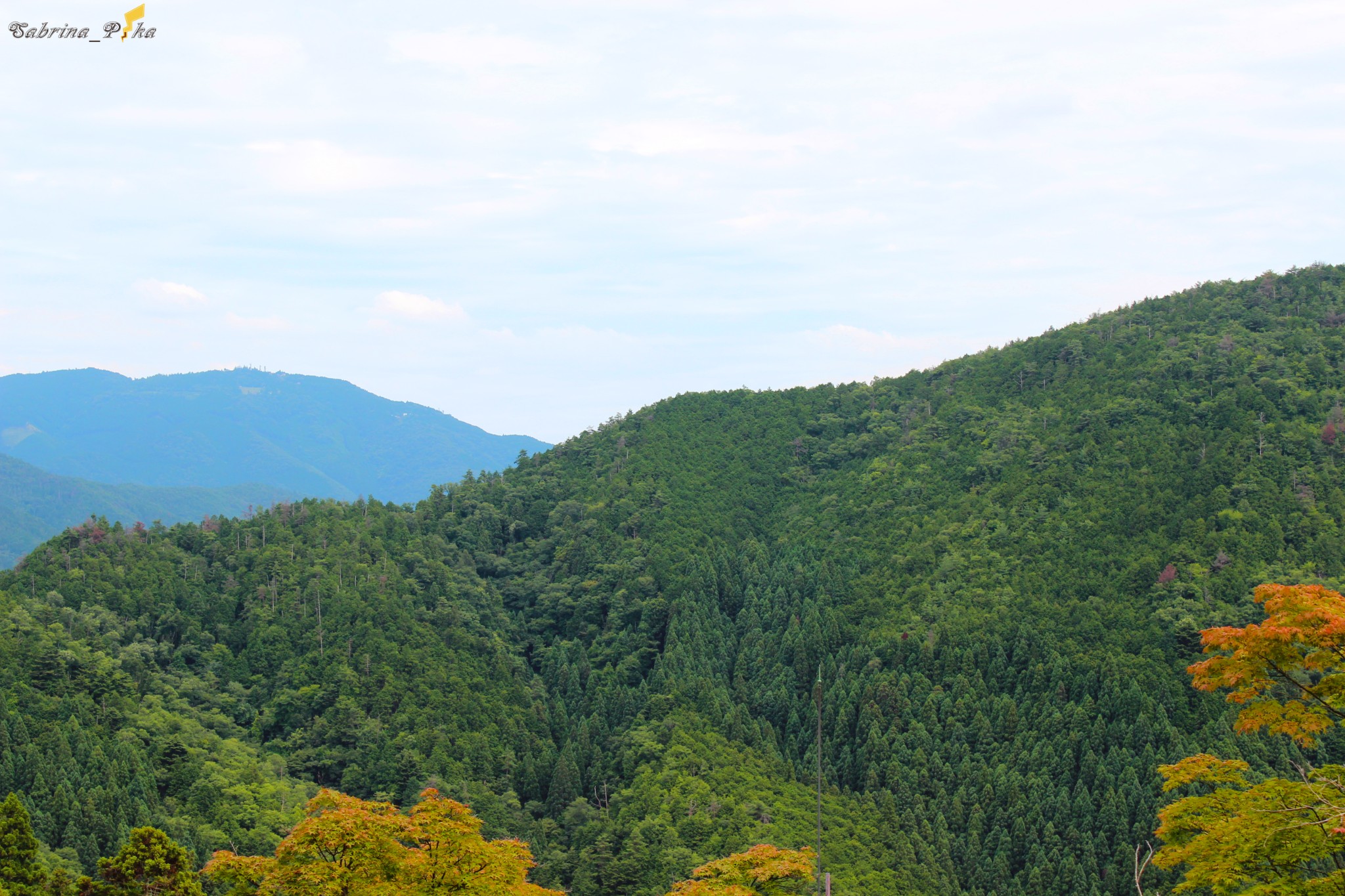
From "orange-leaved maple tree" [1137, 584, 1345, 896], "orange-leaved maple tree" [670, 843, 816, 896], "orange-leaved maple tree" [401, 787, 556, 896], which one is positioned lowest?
"orange-leaved maple tree" [670, 843, 816, 896]

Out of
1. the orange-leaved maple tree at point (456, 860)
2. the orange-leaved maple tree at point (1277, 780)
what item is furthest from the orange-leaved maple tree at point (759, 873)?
the orange-leaved maple tree at point (1277, 780)

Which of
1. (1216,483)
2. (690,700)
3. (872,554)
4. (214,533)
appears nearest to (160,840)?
(690,700)

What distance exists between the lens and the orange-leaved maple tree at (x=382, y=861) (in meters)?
26.6

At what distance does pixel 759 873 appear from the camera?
28.3 meters

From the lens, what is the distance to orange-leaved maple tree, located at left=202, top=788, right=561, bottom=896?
2659 centimetres

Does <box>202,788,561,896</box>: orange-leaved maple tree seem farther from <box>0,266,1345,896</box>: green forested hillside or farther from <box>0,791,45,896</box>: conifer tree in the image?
<box>0,266,1345,896</box>: green forested hillside

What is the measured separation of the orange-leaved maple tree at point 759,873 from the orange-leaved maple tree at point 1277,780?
1044cm

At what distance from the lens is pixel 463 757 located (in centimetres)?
7538

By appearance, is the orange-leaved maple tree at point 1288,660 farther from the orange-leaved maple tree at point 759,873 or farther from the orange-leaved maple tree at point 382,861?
the orange-leaved maple tree at point 382,861

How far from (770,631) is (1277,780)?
240 feet

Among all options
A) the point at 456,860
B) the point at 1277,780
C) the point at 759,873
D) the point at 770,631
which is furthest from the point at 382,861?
the point at 770,631

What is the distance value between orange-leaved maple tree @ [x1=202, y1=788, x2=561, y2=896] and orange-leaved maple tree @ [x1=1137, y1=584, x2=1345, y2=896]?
16.6m

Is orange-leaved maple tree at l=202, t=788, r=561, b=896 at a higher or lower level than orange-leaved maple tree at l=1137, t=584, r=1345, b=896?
lower

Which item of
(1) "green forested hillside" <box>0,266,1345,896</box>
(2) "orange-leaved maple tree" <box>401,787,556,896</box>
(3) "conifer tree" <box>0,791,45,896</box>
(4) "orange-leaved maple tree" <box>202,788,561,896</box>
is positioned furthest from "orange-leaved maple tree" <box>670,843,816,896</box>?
(1) "green forested hillside" <box>0,266,1345,896</box>
